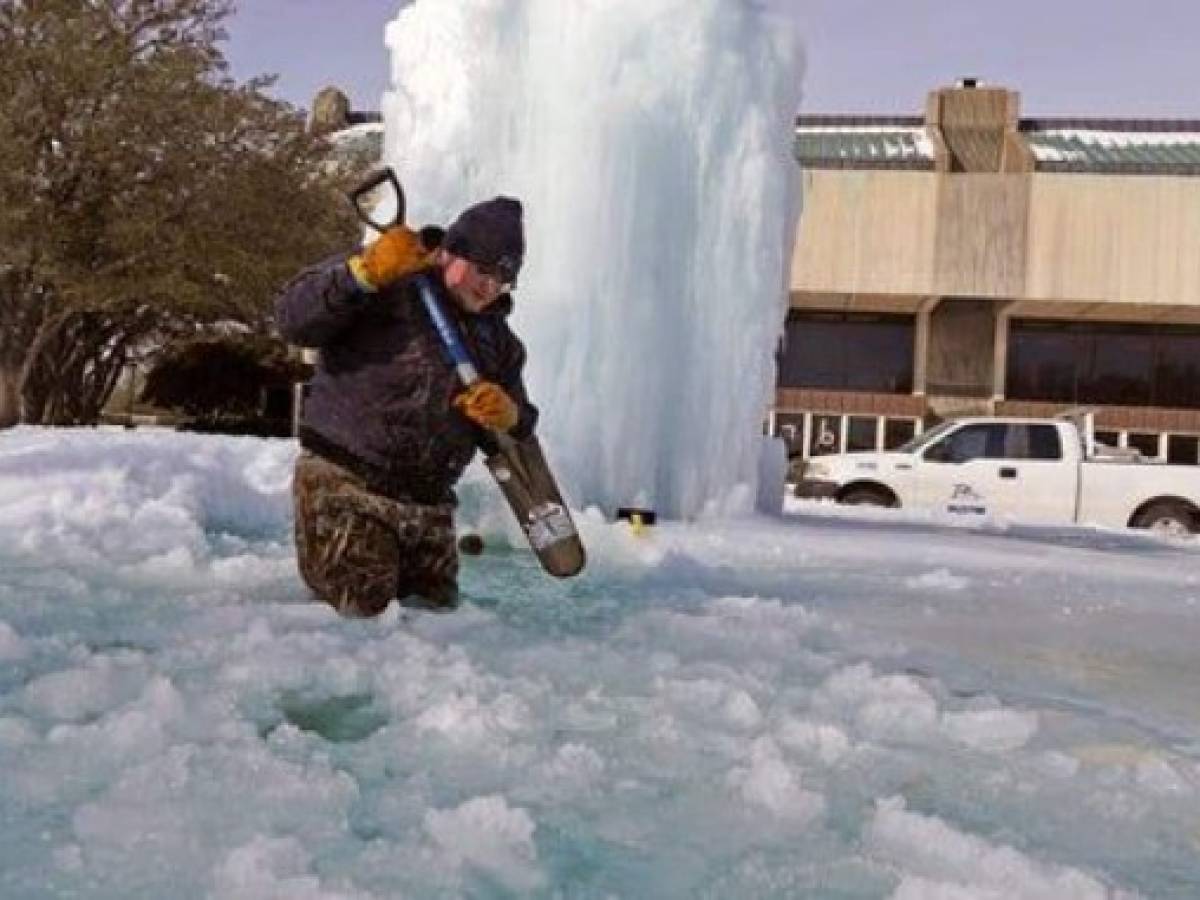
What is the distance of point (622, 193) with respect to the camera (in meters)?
10.8

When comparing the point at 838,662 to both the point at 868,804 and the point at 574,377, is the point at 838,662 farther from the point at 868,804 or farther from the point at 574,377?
the point at 574,377

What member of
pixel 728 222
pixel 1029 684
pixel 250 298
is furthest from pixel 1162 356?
pixel 1029 684

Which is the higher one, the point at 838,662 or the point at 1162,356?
the point at 1162,356

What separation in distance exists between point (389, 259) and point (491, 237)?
0.42 meters

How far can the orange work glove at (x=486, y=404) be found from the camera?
4.44 metres

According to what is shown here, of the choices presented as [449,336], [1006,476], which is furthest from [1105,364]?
[449,336]

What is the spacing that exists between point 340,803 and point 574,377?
795 centimetres

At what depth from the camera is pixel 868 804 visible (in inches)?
117

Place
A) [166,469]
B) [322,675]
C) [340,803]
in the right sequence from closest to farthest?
[340,803]
[322,675]
[166,469]

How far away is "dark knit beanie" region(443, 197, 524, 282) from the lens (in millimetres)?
4602

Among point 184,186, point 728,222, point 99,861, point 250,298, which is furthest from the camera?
point 250,298

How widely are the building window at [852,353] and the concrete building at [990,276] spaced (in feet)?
0.11

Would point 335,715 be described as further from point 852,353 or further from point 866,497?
point 852,353

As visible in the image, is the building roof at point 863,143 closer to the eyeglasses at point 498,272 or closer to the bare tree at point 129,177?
the bare tree at point 129,177
